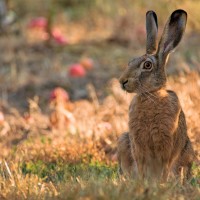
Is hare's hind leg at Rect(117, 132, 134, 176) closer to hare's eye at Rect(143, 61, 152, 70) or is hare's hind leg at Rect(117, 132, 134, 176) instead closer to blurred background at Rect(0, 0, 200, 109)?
hare's eye at Rect(143, 61, 152, 70)

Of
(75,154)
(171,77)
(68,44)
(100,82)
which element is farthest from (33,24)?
(75,154)

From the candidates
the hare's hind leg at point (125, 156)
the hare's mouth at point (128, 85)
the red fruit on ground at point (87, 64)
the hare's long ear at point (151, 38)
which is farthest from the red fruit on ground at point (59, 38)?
the hare's mouth at point (128, 85)

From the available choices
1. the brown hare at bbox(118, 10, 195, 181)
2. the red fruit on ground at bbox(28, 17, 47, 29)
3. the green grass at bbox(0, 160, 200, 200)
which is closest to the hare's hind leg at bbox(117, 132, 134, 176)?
the brown hare at bbox(118, 10, 195, 181)

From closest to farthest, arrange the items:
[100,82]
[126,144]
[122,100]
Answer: [126,144], [122,100], [100,82]

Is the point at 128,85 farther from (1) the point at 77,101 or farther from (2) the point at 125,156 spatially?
(1) the point at 77,101

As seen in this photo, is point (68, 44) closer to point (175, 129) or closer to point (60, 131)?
point (60, 131)

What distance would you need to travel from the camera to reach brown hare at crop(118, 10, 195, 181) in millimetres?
5691

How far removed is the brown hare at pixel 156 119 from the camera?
5691 mm

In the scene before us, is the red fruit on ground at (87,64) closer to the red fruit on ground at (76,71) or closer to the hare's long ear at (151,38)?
the red fruit on ground at (76,71)

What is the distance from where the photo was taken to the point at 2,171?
5992 millimetres

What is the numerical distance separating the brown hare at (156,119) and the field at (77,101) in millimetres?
275

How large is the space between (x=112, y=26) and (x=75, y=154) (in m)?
8.37

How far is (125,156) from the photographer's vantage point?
6.16m

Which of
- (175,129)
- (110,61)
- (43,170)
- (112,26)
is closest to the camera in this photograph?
(175,129)
